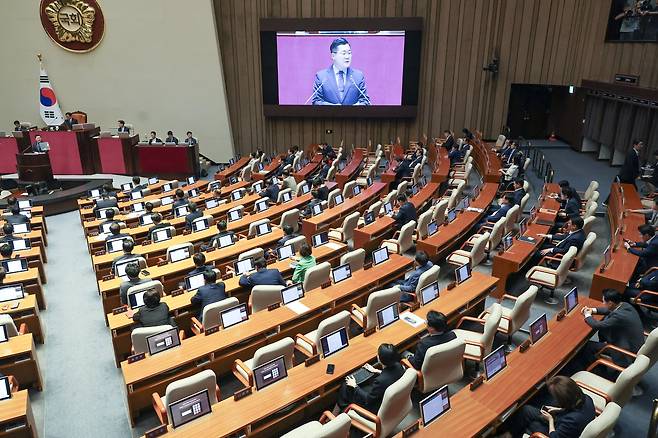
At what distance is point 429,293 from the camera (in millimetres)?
5840

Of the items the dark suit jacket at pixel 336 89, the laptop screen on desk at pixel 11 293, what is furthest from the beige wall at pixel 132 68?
the laptop screen on desk at pixel 11 293

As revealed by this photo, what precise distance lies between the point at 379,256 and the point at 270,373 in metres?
3.14

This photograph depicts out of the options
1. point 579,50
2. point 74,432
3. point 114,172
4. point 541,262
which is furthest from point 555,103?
point 74,432

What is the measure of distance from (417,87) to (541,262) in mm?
10756

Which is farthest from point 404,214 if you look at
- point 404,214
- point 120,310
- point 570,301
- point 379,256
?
point 120,310

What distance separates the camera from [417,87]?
16.8m

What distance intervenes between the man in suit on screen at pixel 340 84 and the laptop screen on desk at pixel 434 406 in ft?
47.0

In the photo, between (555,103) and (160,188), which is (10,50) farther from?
(555,103)

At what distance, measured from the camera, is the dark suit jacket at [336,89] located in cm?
1692

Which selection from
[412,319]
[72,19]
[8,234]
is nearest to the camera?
[412,319]

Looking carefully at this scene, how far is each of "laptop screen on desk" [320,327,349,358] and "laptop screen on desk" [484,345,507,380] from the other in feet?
4.51

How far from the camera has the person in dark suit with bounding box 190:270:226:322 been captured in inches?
235

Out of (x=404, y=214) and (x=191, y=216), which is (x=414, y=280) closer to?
(x=404, y=214)

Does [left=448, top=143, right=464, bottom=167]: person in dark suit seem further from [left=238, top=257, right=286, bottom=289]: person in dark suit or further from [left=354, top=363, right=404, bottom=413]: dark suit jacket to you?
[left=354, top=363, right=404, bottom=413]: dark suit jacket
